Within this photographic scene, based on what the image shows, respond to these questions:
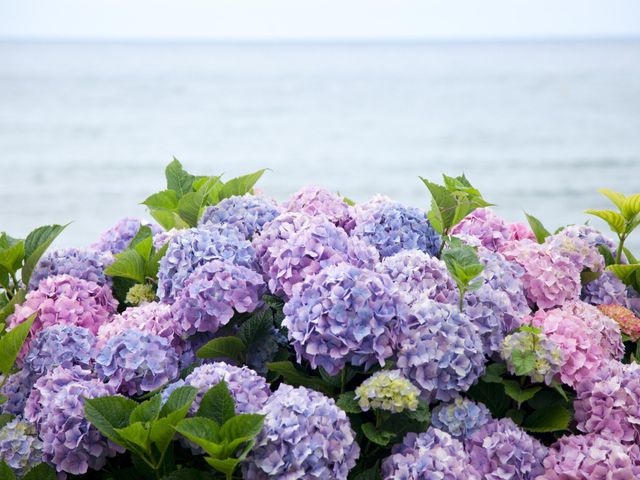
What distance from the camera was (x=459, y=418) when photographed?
1354 millimetres

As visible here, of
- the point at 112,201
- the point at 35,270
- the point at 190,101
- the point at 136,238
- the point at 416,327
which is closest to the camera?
the point at 416,327

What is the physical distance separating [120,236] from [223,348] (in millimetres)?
639

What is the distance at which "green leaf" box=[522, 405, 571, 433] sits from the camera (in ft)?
4.57

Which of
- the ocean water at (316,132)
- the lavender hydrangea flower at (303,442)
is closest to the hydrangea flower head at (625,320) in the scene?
the lavender hydrangea flower at (303,442)

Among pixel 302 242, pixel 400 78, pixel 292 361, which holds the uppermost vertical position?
pixel 302 242

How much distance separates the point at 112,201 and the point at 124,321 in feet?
32.0

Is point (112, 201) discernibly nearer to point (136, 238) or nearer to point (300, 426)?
point (136, 238)

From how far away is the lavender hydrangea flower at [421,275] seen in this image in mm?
1445

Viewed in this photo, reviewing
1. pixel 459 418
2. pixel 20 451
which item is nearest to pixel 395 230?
pixel 459 418

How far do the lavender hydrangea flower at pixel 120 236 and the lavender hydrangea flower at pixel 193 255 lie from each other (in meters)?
0.42

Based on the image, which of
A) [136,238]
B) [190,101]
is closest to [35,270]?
[136,238]

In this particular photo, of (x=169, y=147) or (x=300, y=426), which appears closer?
(x=300, y=426)

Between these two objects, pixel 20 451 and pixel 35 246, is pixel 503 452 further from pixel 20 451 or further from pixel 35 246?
pixel 35 246

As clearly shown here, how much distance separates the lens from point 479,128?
1669 cm
